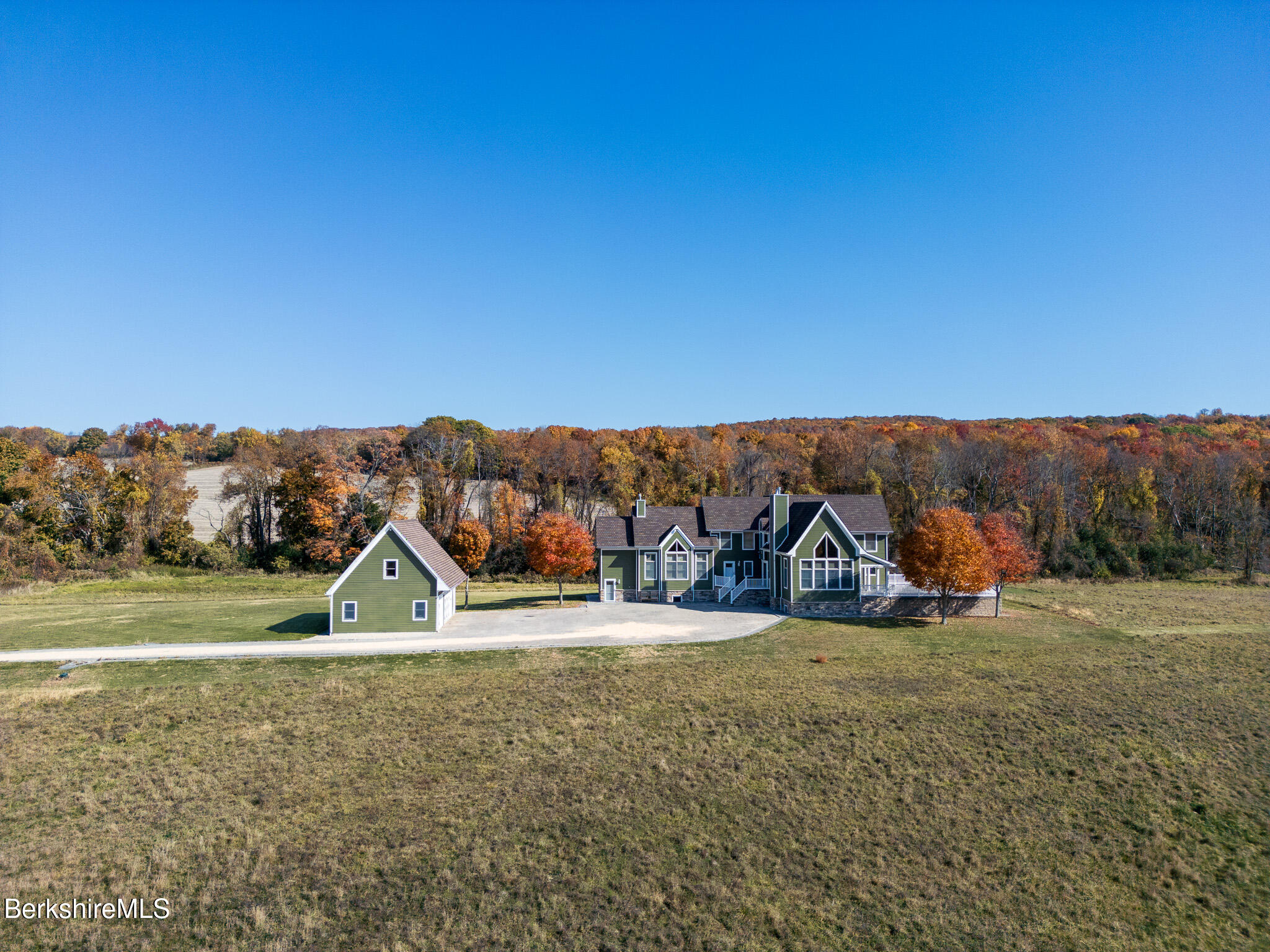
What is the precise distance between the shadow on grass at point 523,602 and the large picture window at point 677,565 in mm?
5927

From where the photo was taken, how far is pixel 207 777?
15336mm

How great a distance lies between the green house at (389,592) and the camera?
99.8 ft

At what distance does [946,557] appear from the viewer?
32.2 metres

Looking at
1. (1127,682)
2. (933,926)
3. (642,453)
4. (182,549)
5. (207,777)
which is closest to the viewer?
(933,926)

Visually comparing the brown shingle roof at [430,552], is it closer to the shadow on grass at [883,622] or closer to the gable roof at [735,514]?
the gable roof at [735,514]

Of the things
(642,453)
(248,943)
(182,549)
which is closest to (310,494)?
(182,549)

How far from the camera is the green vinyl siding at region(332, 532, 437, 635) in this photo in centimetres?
3048

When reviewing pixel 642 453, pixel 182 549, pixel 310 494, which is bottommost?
pixel 182 549

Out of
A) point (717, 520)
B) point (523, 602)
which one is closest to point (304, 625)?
point (523, 602)

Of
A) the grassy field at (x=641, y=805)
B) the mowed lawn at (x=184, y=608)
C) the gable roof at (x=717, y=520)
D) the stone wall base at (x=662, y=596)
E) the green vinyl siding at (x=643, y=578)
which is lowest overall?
the grassy field at (x=641, y=805)

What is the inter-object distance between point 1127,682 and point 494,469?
157ft

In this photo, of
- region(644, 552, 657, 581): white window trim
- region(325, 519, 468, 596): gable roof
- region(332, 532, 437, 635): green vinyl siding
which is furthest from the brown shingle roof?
region(644, 552, 657, 581): white window trim

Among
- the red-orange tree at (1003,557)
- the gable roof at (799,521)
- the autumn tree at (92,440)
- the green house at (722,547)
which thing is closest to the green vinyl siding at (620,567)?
the green house at (722,547)

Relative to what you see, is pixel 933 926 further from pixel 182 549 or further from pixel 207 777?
pixel 182 549
